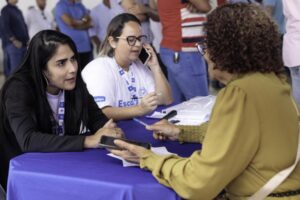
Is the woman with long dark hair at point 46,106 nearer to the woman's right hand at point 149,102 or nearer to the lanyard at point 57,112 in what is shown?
the lanyard at point 57,112

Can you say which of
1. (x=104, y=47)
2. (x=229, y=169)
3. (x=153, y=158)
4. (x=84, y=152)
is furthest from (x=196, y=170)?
(x=104, y=47)

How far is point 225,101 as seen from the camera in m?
1.21

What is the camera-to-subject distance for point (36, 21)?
251 inches

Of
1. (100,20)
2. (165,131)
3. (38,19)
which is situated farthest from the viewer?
(38,19)

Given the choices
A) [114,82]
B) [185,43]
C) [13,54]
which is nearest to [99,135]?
[114,82]

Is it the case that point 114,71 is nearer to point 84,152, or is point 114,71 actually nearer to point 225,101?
point 84,152

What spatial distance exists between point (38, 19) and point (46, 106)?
15.7 feet

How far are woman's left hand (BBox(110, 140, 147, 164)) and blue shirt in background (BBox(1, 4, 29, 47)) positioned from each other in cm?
487

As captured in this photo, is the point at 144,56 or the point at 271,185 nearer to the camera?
the point at 271,185

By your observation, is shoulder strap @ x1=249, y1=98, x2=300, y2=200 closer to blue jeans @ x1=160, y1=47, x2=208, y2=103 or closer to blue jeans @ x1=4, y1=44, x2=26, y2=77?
blue jeans @ x1=160, y1=47, x2=208, y2=103

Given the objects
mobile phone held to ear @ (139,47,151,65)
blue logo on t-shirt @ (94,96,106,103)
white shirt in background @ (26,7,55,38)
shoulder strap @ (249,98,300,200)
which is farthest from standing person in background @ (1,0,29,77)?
shoulder strap @ (249,98,300,200)

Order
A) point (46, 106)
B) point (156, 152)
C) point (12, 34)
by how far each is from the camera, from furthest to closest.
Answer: point (12, 34)
point (46, 106)
point (156, 152)

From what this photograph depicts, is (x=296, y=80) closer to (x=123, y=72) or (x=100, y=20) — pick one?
(x=123, y=72)

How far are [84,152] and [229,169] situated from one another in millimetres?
620
